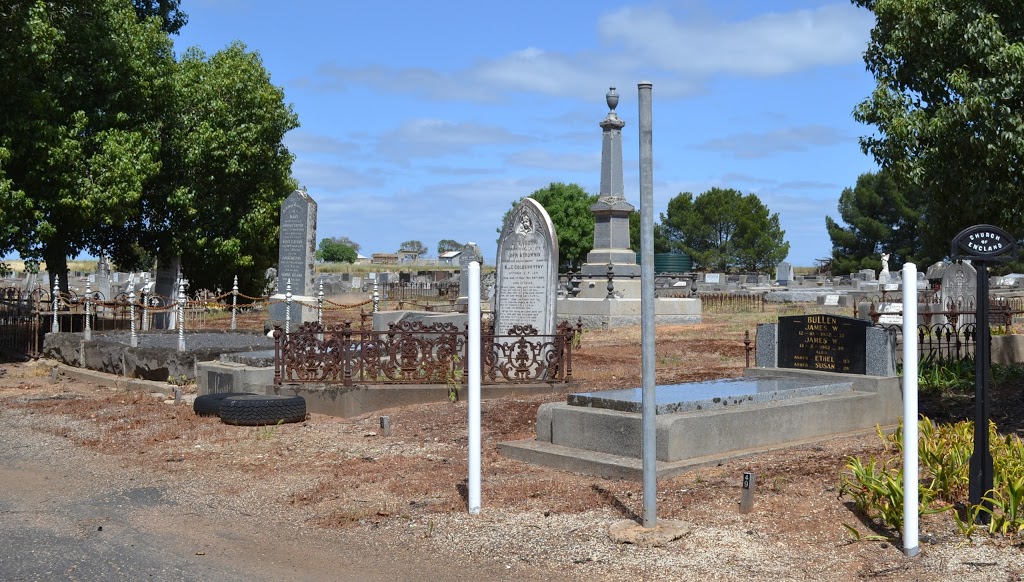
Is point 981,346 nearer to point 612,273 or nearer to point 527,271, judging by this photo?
point 527,271

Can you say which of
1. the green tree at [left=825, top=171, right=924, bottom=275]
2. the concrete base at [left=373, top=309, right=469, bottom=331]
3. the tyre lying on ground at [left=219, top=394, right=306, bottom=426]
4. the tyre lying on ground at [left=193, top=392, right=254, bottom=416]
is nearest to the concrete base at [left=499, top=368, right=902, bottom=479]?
the tyre lying on ground at [left=219, top=394, right=306, bottom=426]

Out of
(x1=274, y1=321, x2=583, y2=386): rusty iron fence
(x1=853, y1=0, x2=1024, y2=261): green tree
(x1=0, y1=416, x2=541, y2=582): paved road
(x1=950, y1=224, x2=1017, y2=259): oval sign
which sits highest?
(x1=853, y1=0, x2=1024, y2=261): green tree

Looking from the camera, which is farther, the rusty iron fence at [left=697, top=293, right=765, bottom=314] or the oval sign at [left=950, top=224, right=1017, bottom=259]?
the rusty iron fence at [left=697, top=293, right=765, bottom=314]

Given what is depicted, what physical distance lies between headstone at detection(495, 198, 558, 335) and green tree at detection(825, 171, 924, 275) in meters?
56.0

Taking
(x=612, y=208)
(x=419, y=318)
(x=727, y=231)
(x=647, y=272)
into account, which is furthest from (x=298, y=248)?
(x=727, y=231)

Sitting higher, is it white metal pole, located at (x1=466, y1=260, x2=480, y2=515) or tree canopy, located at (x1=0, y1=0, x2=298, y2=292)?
tree canopy, located at (x1=0, y1=0, x2=298, y2=292)

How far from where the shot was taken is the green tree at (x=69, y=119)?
18.1 meters

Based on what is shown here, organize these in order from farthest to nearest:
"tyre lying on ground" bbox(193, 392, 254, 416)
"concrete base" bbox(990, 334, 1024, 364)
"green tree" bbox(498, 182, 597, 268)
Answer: "green tree" bbox(498, 182, 597, 268) → "concrete base" bbox(990, 334, 1024, 364) → "tyre lying on ground" bbox(193, 392, 254, 416)

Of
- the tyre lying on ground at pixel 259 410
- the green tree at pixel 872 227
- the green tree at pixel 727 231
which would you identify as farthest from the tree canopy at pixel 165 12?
the green tree at pixel 727 231

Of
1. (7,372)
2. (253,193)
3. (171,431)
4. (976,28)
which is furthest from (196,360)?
(253,193)

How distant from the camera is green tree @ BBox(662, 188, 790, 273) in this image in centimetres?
8825

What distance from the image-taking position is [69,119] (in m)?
20.0

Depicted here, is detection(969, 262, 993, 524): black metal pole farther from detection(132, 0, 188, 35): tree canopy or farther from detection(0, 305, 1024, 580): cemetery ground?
detection(132, 0, 188, 35): tree canopy

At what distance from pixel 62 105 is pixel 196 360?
28.8ft
